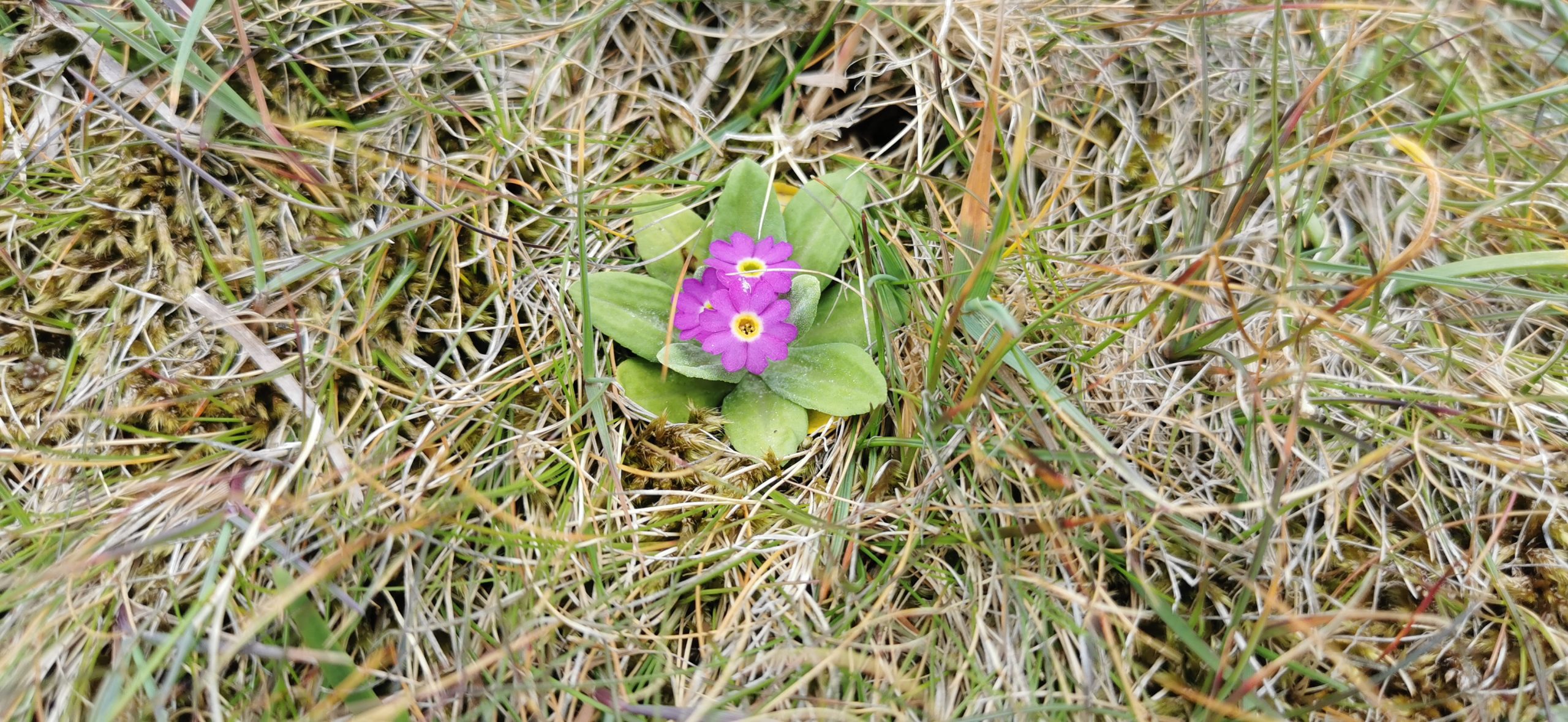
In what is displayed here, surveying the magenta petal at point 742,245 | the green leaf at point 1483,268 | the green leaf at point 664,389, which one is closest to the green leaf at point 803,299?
the magenta petal at point 742,245

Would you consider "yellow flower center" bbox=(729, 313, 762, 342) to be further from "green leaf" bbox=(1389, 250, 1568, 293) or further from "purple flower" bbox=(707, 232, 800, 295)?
"green leaf" bbox=(1389, 250, 1568, 293)

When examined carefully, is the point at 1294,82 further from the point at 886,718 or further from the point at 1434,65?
the point at 886,718

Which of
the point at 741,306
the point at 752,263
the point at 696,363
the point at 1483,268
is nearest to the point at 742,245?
the point at 752,263

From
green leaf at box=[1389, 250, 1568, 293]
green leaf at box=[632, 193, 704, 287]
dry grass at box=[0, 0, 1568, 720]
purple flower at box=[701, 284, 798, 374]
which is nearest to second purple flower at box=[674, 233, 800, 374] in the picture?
Result: purple flower at box=[701, 284, 798, 374]

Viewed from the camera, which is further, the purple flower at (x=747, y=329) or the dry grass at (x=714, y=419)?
the purple flower at (x=747, y=329)

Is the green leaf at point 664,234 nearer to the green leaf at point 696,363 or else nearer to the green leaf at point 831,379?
the green leaf at point 696,363

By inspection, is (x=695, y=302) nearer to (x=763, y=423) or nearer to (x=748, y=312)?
(x=748, y=312)
